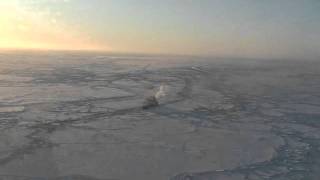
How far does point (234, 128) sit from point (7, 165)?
2993 millimetres

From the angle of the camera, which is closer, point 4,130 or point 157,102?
point 4,130

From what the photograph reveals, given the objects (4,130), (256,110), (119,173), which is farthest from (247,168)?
(256,110)

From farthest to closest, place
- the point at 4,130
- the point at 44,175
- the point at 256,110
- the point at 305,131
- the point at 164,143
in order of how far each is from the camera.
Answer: the point at 256,110, the point at 305,131, the point at 4,130, the point at 164,143, the point at 44,175

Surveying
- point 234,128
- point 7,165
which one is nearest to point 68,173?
point 7,165

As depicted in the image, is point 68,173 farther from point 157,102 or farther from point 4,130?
point 157,102

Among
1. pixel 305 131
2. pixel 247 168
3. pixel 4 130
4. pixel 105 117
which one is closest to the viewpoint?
pixel 247 168

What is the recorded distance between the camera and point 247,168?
14.2 feet

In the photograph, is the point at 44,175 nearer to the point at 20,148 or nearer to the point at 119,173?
the point at 119,173

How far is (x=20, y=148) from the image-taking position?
4836 millimetres

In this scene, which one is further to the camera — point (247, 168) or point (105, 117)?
point (105, 117)

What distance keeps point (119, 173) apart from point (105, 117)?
2772mm

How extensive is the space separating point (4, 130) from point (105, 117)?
149cm

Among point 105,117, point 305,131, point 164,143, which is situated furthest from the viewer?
point 105,117

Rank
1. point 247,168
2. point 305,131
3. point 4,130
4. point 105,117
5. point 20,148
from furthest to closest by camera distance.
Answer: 1. point 105,117
2. point 305,131
3. point 4,130
4. point 20,148
5. point 247,168
